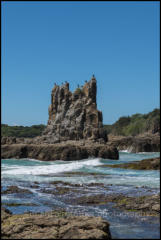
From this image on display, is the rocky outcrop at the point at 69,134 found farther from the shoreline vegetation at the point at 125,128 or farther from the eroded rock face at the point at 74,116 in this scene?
the shoreline vegetation at the point at 125,128

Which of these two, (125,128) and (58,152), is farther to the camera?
(125,128)

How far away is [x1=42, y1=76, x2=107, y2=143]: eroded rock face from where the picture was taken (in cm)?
7488

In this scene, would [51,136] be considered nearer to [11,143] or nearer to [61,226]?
[11,143]

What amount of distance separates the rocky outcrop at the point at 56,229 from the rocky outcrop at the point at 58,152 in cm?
4928

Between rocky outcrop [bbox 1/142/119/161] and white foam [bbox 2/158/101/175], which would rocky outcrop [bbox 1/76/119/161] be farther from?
white foam [bbox 2/158/101/175]

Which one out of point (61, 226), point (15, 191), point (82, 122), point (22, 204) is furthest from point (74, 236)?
point (82, 122)

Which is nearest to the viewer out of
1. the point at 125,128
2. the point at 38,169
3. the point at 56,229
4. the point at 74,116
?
the point at 56,229

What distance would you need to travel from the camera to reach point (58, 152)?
192ft

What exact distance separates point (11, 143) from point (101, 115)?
75.9ft

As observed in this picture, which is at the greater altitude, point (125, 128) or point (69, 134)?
point (125, 128)

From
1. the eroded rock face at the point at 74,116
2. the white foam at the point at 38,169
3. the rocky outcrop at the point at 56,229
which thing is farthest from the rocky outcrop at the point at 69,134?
the rocky outcrop at the point at 56,229

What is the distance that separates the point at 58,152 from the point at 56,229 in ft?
168

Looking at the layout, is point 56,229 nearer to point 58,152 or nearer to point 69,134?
point 58,152

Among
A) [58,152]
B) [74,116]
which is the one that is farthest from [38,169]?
[74,116]
